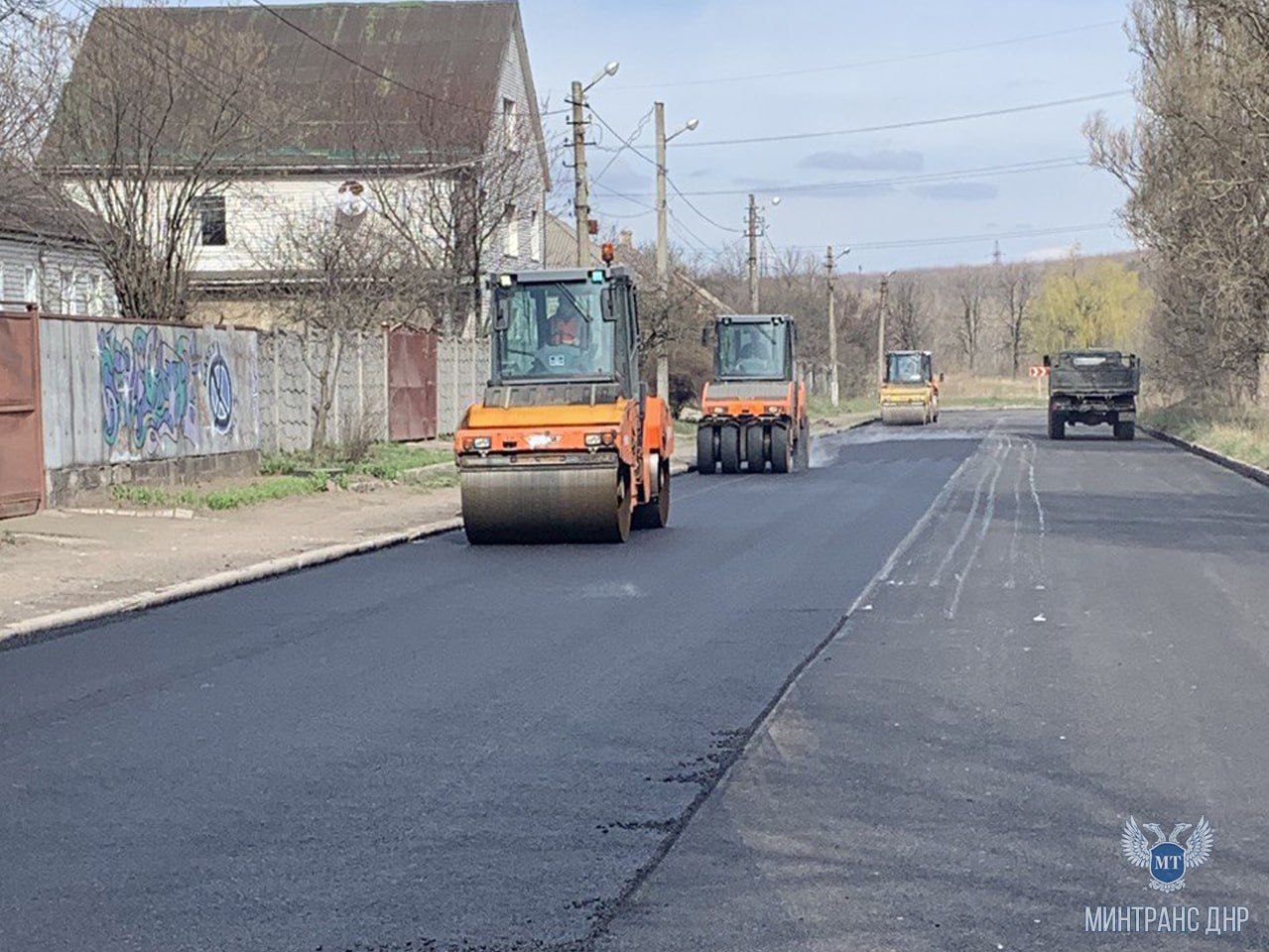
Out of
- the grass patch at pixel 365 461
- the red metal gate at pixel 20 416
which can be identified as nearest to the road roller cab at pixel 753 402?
the grass patch at pixel 365 461

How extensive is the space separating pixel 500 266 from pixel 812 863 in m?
40.5

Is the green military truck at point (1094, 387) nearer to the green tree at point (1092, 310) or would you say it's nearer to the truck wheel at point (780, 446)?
the truck wheel at point (780, 446)

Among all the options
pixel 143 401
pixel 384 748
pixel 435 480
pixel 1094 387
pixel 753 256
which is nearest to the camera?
pixel 384 748

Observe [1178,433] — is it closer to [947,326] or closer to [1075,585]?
[1075,585]

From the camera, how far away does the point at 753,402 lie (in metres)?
31.0

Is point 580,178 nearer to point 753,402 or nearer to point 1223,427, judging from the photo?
point 753,402

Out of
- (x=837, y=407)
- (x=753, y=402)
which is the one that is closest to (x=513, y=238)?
(x=753, y=402)

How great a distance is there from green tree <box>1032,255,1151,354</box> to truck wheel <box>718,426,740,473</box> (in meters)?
69.9

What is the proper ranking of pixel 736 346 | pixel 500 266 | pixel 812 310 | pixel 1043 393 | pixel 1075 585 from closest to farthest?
pixel 1075 585, pixel 736 346, pixel 500 266, pixel 812 310, pixel 1043 393

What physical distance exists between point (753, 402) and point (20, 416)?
49.2 ft

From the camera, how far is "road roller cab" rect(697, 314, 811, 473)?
3105 cm

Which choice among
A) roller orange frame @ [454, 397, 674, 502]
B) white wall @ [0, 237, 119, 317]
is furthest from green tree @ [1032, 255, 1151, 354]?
roller orange frame @ [454, 397, 674, 502]

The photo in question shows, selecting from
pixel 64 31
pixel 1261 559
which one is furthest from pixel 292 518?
pixel 1261 559

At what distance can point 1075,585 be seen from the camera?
14.2 meters
